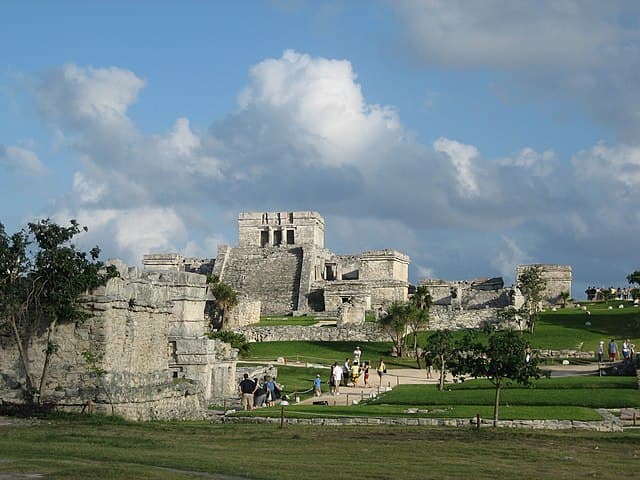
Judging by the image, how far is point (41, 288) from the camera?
20.0m

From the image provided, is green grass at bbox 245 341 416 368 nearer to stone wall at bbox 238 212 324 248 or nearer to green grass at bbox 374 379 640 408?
green grass at bbox 374 379 640 408

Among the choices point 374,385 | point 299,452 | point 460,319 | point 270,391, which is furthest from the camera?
point 460,319

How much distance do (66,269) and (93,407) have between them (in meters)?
2.68

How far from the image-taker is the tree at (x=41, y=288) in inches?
776

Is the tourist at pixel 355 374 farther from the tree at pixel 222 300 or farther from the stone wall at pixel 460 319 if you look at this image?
the tree at pixel 222 300

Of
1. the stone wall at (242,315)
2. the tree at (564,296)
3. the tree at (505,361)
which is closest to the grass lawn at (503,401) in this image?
the tree at (505,361)

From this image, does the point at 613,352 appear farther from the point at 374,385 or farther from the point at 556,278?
the point at 556,278

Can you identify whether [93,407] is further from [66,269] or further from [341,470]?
[341,470]

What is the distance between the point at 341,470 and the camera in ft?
45.8

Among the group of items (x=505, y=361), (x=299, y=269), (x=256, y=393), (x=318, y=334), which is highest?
(x=299, y=269)

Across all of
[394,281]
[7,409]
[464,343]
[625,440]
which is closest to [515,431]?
[625,440]

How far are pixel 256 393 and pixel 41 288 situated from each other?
969cm

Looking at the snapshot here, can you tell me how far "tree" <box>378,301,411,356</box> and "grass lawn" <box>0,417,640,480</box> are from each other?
Answer: 2940cm

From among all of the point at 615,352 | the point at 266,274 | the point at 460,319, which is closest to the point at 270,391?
the point at 615,352
